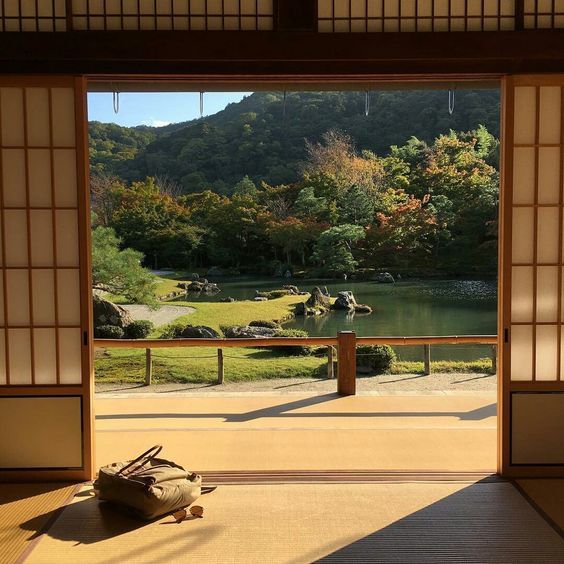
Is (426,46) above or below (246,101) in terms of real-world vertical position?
below

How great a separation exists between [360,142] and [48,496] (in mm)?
14030

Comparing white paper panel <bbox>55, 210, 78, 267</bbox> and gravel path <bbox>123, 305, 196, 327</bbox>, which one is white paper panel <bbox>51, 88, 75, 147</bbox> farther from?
gravel path <bbox>123, 305, 196, 327</bbox>

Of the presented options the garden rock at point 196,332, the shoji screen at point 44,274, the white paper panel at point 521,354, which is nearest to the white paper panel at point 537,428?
the white paper panel at point 521,354

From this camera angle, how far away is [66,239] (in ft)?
9.78

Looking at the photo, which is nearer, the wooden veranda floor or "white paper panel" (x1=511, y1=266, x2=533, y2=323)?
"white paper panel" (x1=511, y1=266, x2=533, y2=323)

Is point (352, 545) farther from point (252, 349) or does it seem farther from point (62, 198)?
point (252, 349)

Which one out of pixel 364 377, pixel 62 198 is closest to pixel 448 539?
pixel 62 198

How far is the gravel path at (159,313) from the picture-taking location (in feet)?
37.2

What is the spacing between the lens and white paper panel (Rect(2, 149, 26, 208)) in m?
2.96

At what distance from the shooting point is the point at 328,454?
3.25 meters

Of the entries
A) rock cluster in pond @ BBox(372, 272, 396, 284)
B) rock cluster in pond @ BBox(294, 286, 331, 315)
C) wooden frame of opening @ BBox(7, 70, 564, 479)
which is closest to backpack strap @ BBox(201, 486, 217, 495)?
wooden frame of opening @ BBox(7, 70, 564, 479)

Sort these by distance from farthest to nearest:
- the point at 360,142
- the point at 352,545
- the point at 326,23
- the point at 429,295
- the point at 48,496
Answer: the point at 360,142, the point at 429,295, the point at 326,23, the point at 48,496, the point at 352,545

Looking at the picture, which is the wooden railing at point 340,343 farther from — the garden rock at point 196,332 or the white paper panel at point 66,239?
the garden rock at point 196,332

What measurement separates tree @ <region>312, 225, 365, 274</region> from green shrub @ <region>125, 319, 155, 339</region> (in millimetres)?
5464
